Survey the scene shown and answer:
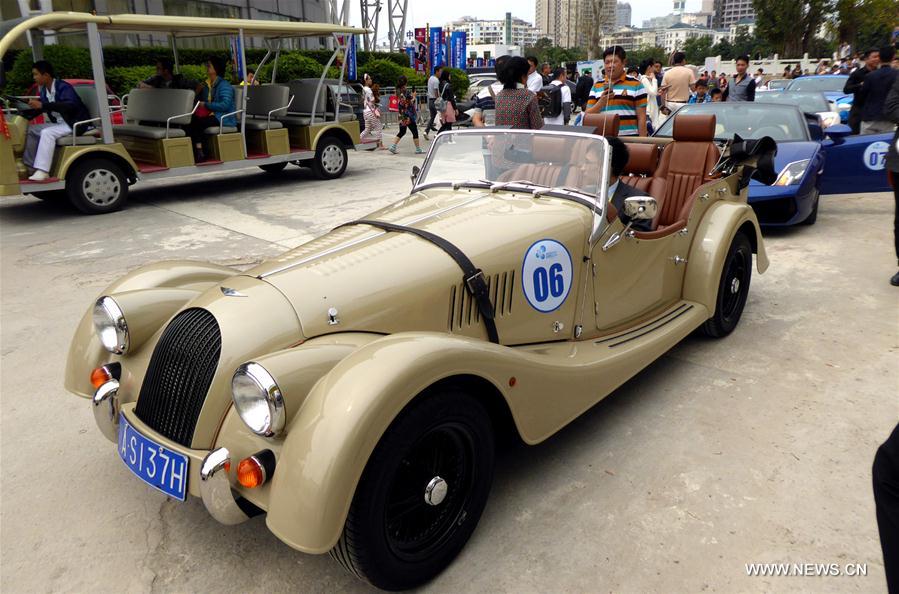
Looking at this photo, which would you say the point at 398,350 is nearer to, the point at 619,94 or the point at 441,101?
the point at 619,94

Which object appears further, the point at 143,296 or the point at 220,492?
the point at 143,296

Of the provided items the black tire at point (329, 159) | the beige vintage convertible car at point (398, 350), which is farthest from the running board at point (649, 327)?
the black tire at point (329, 159)

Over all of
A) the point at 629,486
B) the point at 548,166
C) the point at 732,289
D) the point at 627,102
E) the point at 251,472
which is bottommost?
the point at 629,486

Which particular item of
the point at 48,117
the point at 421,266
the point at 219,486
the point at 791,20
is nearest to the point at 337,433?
the point at 219,486

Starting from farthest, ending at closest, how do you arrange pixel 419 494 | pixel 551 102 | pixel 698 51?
pixel 698 51, pixel 551 102, pixel 419 494

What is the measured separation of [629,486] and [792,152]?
17.8 ft

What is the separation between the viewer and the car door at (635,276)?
3383mm

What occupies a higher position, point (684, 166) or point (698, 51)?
point (698, 51)

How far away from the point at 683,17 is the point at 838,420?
211 meters

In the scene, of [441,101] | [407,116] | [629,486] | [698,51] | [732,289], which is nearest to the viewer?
[629,486]

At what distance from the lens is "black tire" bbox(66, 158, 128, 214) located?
326 inches

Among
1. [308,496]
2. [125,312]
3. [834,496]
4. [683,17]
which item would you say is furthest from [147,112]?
[683,17]

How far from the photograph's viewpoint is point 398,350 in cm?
214

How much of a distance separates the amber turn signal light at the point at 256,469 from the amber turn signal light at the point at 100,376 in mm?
1018
